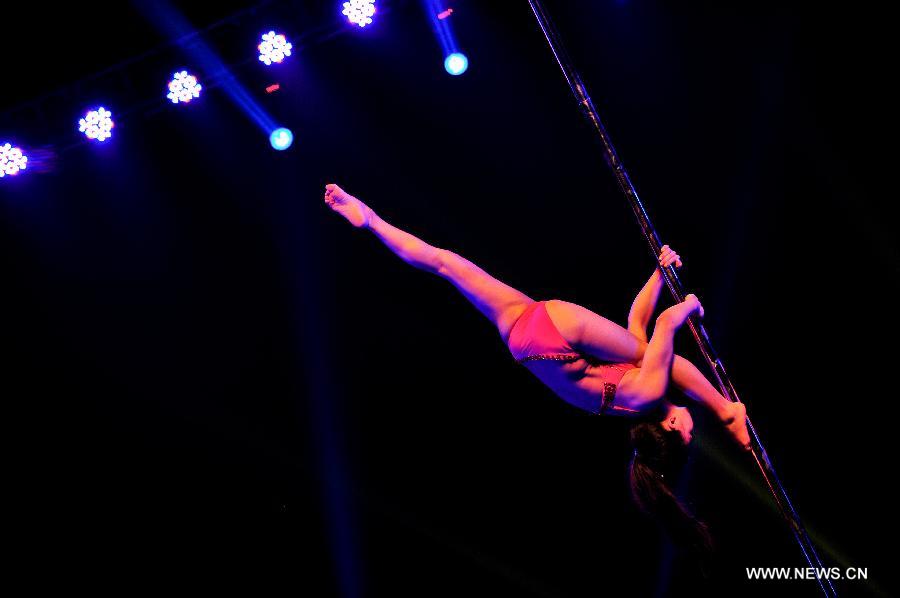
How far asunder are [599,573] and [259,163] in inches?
142

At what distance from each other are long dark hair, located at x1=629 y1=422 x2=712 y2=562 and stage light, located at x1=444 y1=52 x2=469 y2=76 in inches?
105

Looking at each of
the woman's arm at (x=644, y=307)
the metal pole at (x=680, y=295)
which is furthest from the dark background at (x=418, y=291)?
the metal pole at (x=680, y=295)

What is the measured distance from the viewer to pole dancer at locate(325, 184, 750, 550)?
292 cm

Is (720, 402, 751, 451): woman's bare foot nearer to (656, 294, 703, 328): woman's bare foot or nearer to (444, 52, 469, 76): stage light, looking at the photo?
(656, 294, 703, 328): woman's bare foot

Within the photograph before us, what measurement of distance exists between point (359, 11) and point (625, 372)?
290 cm

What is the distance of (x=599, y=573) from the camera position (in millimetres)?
4680

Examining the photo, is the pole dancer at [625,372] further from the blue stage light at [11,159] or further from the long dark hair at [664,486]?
the blue stage light at [11,159]

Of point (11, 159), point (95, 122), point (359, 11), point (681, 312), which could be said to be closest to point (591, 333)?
point (681, 312)

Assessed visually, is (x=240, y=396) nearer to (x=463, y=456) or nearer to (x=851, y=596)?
(x=463, y=456)

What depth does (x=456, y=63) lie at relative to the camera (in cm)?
466

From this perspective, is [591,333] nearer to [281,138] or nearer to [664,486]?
[664,486]

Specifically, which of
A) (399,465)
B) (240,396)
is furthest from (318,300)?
(399,465)

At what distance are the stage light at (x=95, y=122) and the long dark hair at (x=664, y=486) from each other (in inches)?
151

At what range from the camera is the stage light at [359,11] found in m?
4.54
